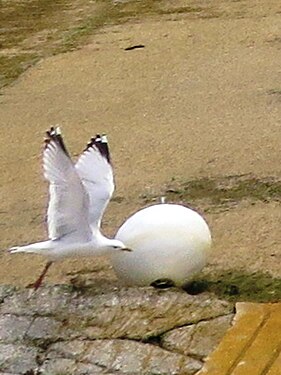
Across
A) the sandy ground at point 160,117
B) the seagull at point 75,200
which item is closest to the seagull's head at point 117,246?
the seagull at point 75,200

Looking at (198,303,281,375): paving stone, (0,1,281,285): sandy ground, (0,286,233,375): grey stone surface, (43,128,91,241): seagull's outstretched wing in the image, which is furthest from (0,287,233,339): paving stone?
(0,1,281,285): sandy ground

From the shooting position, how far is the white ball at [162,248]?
4.68 m

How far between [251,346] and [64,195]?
94 centimetres

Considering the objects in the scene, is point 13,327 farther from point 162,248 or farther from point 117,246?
point 162,248

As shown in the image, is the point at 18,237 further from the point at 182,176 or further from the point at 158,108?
the point at 158,108

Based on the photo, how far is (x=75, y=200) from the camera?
4.48 meters

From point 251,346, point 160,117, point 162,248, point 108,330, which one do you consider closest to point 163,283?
point 162,248

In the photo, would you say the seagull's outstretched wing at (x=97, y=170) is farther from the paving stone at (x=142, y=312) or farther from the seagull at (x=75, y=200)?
the paving stone at (x=142, y=312)

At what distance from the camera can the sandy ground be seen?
556cm

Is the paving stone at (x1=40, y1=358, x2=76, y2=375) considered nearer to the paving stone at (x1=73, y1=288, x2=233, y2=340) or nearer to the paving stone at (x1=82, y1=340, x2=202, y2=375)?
the paving stone at (x1=82, y1=340, x2=202, y2=375)

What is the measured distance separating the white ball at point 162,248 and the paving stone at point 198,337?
0.37m

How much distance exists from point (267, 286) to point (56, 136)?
1.14 m

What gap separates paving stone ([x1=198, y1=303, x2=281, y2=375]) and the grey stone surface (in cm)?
6

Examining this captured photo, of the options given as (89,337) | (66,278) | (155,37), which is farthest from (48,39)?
(89,337)
